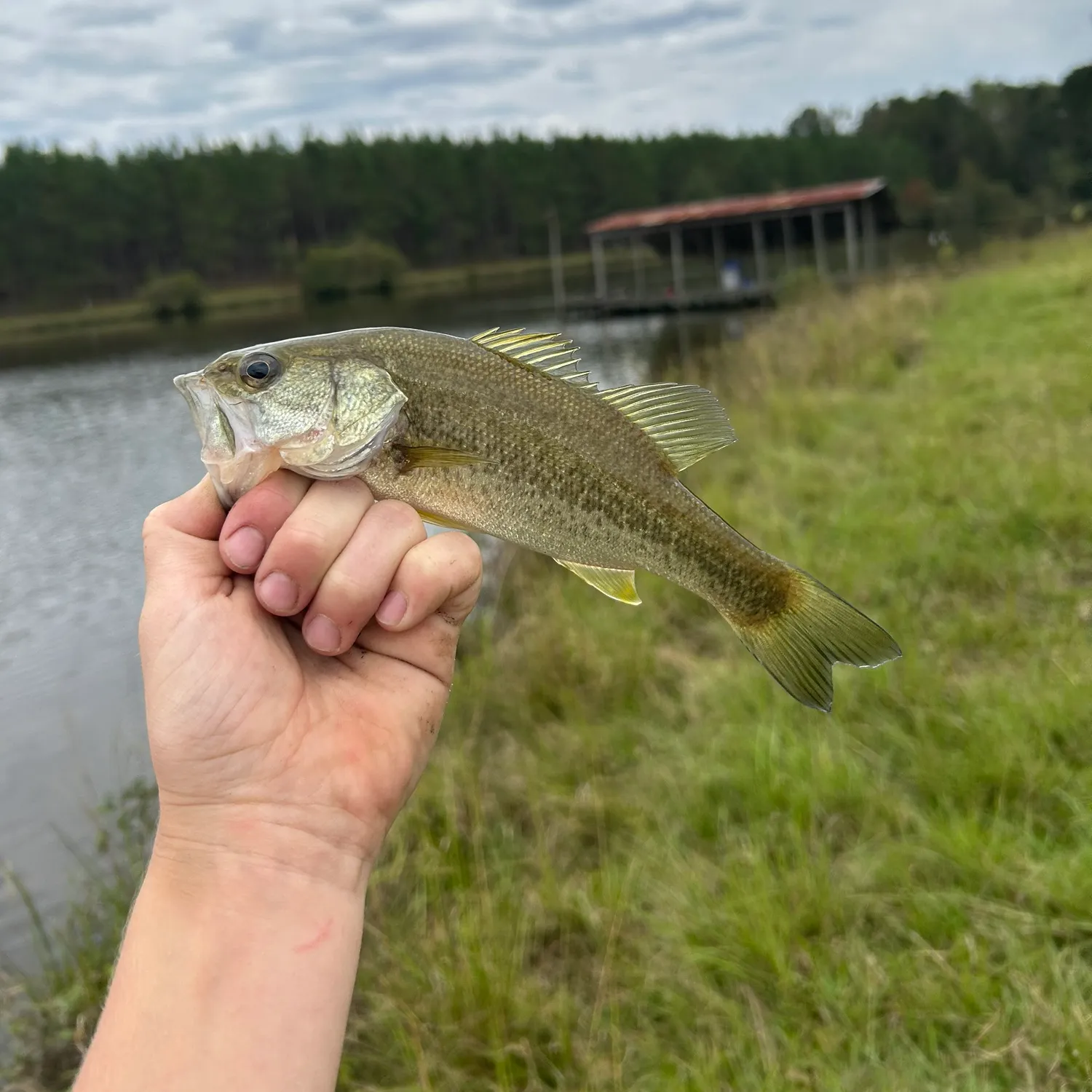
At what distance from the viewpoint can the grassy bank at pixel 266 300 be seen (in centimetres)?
5712

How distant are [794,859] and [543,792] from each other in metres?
1.67

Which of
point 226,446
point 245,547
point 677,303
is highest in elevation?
point 677,303

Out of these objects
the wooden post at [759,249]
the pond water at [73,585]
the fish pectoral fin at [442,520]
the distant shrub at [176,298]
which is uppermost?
the distant shrub at [176,298]

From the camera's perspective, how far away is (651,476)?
2.39m

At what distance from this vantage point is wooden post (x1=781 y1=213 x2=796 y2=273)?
3809cm

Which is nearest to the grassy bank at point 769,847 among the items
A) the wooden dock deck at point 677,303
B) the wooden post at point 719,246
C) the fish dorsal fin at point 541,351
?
the fish dorsal fin at point 541,351

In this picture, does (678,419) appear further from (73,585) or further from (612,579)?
(73,585)

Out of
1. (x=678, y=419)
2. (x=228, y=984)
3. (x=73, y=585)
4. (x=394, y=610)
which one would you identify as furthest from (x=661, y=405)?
(x=73, y=585)

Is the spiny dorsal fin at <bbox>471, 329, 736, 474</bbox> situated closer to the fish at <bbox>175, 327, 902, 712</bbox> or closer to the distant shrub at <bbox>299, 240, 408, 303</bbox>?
the fish at <bbox>175, 327, 902, 712</bbox>

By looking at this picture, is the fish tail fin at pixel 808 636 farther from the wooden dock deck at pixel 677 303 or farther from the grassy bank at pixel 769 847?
the wooden dock deck at pixel 677 303

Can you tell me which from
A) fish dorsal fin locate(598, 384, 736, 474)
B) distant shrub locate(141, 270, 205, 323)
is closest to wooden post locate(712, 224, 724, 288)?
fish dorsal fin locate(598, 384, 736, 474)

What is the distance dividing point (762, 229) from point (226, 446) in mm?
42886

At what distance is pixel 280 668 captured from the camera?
215cm

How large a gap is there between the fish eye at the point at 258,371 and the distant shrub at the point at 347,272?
69.9 m
